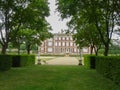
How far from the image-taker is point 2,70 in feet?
61.9

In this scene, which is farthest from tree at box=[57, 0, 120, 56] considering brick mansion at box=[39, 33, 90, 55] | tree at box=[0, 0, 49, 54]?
brick mansion at box=[39, 33, 90, 55]

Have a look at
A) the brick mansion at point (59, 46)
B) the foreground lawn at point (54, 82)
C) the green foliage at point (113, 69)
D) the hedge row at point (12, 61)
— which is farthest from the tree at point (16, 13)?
the brick mansion at point (59, 46)

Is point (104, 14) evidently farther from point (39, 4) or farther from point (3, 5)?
point (3, 5)

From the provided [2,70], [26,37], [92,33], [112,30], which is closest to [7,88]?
[2,70]

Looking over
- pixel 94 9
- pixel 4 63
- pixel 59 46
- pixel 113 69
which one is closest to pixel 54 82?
pixel 113 69

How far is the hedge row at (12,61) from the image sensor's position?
18.9m

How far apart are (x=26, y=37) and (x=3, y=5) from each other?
45.9ft

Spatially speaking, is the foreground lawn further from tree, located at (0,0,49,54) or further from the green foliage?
tree, located at (0,0,49,54)

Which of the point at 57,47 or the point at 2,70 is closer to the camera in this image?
the point at 2,70

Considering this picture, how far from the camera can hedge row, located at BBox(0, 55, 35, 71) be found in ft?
62.0

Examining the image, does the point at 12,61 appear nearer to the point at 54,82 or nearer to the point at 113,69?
the point at 54,82

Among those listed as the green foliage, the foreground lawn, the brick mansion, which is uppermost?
the brick mansion

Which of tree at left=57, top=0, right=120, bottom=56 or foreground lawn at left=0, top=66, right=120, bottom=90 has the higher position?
tree at left=57, top=0, right=120, bottom=56

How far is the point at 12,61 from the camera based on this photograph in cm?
2581
